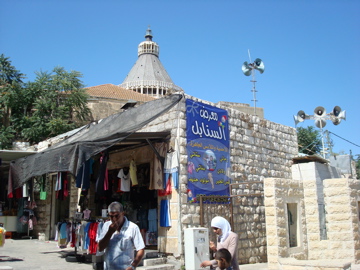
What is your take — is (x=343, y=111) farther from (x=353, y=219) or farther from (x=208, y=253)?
(x=208, y=253)

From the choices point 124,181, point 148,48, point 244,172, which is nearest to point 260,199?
point 244,172

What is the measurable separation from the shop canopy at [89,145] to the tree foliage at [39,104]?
555 inches

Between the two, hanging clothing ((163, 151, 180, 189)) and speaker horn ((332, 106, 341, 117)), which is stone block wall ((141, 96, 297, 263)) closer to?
hanging clothing ((163, 151, 180, 189))

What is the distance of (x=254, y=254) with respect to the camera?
402 inches

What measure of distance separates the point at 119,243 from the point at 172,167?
476 cm

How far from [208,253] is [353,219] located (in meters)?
4.04

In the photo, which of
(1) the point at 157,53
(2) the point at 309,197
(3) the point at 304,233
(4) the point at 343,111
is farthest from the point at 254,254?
(1) the point at 157,53

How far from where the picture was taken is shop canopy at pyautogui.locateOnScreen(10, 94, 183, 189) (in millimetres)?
7531

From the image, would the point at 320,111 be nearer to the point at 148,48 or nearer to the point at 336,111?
the point at 336,111

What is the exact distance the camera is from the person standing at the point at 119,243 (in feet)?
12.7

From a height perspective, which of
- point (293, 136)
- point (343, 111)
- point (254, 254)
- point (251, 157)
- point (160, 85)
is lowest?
point (254, 254)

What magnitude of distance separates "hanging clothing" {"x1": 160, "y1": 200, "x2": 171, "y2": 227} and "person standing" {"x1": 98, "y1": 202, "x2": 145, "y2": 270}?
4559 mm

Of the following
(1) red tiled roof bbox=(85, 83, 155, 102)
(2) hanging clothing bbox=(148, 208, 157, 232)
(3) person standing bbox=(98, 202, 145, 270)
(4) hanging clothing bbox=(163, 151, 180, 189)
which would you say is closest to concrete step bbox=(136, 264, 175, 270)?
(2) hanging clothing bbox=(148, 208, 157, 232)

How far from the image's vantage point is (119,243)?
3.91 m
